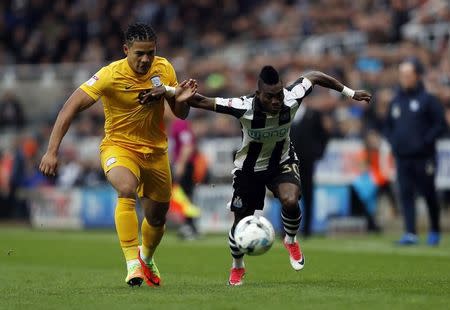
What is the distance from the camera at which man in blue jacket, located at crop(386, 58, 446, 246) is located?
1656 centimetres

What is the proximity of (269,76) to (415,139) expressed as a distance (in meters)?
7.46

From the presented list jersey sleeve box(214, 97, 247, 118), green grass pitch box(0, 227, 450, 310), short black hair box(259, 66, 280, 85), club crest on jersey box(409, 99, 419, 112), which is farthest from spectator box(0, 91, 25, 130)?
short black hair box(259, 66, 280, 85)

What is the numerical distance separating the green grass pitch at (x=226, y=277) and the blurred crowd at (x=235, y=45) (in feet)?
15.5

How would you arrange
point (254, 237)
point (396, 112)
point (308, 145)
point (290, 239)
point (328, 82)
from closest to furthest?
point (254, 237), point (290, 239), point (328, 82), point (396, 112), point (308, 145)

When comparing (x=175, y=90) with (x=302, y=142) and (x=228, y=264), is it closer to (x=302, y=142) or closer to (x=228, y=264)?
(x=228, y=264)

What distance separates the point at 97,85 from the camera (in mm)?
9820

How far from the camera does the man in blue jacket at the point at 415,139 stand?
16562 millimetres

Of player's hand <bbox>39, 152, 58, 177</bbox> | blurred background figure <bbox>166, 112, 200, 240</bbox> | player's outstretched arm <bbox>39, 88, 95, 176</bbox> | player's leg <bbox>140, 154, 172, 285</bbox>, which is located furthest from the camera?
blurred background figure <bbox>166, 112, 200, 240</bbox>

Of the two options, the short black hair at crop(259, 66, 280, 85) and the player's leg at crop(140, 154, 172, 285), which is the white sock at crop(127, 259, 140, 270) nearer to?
the player's leg at crop(140, 154, 172, 285)

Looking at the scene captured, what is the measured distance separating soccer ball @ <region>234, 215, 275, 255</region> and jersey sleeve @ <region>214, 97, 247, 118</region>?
100cm

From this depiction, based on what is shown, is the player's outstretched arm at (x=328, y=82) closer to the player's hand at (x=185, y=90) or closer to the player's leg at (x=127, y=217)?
the player's hand at (x=185, y=90)

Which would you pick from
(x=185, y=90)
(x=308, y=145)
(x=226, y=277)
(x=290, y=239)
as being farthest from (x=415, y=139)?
(x=185, y=90)

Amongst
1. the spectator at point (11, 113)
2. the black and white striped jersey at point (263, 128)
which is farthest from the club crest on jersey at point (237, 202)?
the spectator at point (11, 113)

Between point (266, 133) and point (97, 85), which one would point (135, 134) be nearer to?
point (97, 85)
